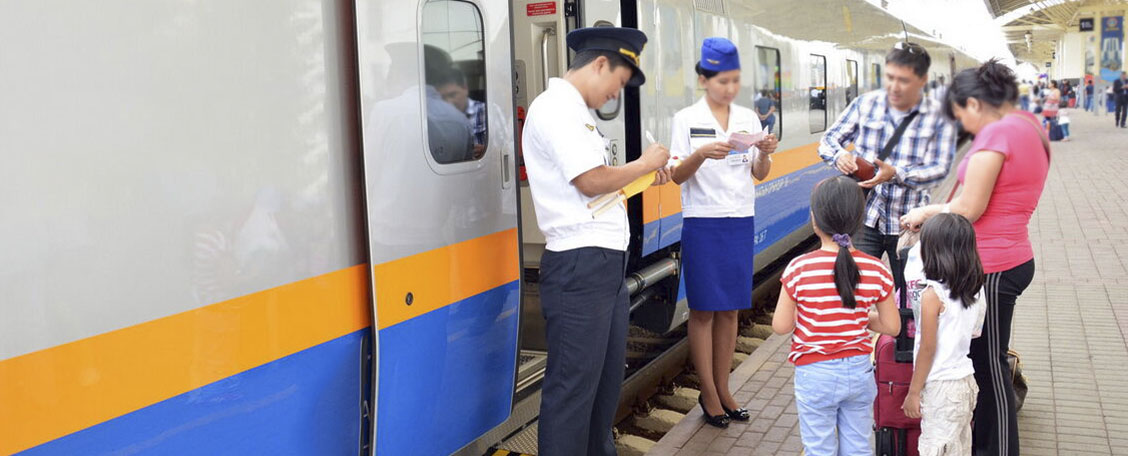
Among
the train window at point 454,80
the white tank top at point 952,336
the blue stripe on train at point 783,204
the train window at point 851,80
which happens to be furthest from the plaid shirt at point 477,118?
the train window at point 851,80

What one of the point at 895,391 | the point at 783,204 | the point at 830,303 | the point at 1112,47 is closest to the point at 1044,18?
the point at 1112,47

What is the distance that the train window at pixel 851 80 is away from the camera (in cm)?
1100

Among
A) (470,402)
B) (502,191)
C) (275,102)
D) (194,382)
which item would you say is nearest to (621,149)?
(502,191)

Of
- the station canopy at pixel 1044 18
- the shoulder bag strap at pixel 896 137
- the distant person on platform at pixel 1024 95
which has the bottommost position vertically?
the shoulder bag strap at pixel 896 137

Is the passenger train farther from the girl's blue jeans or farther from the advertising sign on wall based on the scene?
the advertising sign on wall

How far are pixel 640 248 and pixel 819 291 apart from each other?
7.24 feet

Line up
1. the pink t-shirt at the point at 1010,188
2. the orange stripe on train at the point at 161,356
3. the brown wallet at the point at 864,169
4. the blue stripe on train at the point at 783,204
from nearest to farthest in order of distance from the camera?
the orange stripe on train at the point at 161,356, the pink t-shirt at the point at 1010,188, the brown wallet at the point at 864,169, the blue stripe on train at the point at 783,204

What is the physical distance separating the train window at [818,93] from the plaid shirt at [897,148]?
16.5ft

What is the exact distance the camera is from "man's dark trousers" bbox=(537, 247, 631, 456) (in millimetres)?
3773

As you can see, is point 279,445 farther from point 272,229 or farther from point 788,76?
point 788,76

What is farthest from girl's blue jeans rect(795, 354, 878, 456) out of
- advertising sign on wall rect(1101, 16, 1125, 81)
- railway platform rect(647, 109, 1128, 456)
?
advertising sign on wall rect(1101, 16, 1125, 81)

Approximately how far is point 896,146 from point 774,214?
4.17m

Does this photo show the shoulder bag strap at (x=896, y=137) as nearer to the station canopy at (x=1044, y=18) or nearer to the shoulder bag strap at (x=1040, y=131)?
the shoulder bag strap at (x=1040, y=131)

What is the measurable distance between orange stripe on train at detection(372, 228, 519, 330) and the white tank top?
5.24 ft
